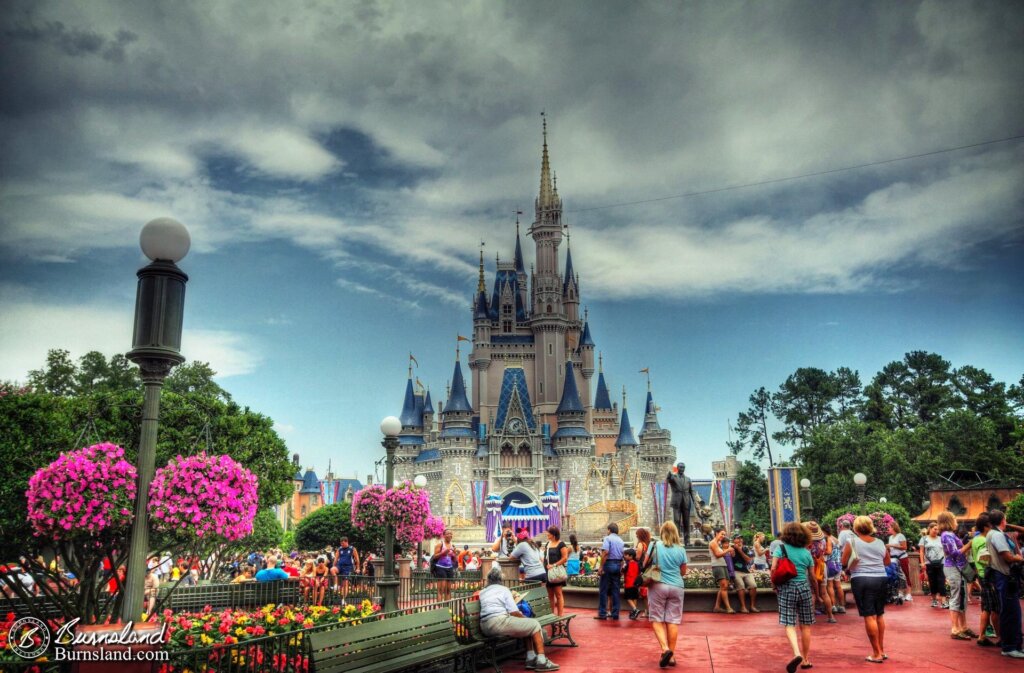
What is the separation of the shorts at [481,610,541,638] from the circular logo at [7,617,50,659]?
424 centimetres

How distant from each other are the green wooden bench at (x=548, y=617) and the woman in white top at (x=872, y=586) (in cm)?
338

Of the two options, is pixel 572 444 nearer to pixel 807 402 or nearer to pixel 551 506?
pixel 551 506

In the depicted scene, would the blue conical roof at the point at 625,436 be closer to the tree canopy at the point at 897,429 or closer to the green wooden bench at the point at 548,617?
the tree canopy at the point at 897,429

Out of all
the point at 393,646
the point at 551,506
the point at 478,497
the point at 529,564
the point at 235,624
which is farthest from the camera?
the point at 478,497

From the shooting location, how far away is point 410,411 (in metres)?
73.6

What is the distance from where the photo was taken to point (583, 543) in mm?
54594

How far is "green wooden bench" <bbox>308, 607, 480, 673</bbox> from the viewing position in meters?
6.40

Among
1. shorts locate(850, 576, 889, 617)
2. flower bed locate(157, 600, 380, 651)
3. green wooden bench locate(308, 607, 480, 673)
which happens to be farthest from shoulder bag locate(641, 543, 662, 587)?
flower bed locate(157, 600, 380, 651)

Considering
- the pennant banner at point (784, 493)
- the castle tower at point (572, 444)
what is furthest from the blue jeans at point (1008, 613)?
the castle tower at point (572, 444)

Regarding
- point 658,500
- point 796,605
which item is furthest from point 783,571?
point 658,500

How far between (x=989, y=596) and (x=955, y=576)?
43.6 inches

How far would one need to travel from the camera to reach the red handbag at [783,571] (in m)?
8.03

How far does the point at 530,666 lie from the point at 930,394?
6203 cm

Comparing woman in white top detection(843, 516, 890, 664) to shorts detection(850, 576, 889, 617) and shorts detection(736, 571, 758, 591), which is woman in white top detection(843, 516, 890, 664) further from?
shorts detection(736, 571, 758, 591)
